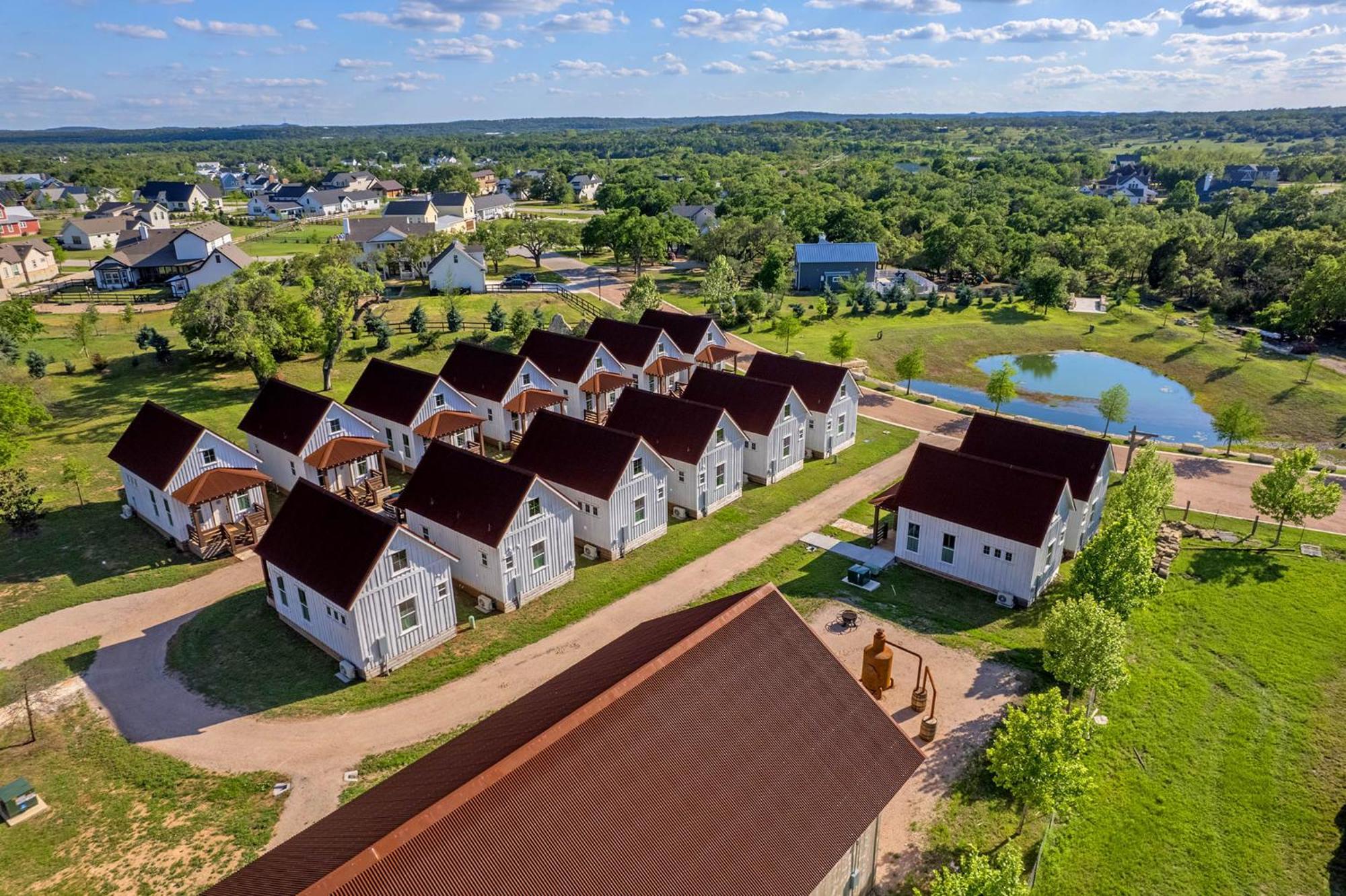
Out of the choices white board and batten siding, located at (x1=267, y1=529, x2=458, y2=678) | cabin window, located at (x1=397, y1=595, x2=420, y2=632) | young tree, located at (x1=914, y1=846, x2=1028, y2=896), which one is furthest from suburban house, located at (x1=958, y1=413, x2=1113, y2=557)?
cabin window, located at (x1=397, y1=595, x2=420, y2=632)

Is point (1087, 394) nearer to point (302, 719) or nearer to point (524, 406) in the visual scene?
point (524, 406)

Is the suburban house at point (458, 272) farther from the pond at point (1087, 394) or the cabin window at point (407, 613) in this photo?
the cabin window at point (407, 613)

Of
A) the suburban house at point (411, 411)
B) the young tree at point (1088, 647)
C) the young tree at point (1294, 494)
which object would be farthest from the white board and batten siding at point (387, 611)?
the young tree at point (1294, 494)

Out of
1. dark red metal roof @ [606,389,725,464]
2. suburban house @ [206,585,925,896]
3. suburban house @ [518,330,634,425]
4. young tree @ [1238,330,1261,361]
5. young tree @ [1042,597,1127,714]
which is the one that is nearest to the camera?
suburban house @ [206,585,925,896]

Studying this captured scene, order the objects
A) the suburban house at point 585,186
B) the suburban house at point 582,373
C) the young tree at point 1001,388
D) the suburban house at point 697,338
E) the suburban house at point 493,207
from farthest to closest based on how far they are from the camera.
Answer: the suburban house at point 585,186, the suburban house at point 493,207, the suburban house at point 697,338, the young tree at point 1001,388, the suburban house at point 582,373

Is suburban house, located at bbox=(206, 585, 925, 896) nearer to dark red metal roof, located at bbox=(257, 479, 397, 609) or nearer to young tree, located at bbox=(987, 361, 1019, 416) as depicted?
dark red metal roof, located at bbox=(257, 479, 397, 609)

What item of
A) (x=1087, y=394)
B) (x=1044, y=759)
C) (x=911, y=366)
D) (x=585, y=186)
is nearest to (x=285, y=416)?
(x=1044, y=759)

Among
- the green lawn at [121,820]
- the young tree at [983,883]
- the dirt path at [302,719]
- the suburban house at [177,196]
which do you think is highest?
the suburban house at [177,196]
